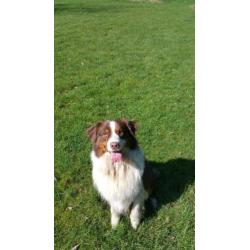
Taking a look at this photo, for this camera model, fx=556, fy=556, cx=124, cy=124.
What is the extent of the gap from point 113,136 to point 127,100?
67 cm

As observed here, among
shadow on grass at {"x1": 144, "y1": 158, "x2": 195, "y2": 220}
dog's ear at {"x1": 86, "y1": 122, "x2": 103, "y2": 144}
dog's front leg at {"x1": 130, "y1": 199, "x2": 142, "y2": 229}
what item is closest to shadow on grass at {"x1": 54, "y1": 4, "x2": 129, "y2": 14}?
dog's ear at {"x1": 86, "y1": 122, "x2": 103, "y2": 144}

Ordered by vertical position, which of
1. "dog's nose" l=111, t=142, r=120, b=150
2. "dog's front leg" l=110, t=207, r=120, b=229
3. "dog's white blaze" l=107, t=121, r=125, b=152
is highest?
"dog's white blaze" l=107, t=121, r=125, b=152

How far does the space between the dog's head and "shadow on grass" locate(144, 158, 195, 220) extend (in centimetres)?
51

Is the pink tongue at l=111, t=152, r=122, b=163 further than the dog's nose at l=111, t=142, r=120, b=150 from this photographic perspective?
Yes

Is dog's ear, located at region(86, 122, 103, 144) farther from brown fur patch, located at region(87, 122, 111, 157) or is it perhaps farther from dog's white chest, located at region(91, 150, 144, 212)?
dog's white chest, located at region(91, 150, 144, 212)

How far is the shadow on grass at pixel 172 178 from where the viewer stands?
3.62 metres

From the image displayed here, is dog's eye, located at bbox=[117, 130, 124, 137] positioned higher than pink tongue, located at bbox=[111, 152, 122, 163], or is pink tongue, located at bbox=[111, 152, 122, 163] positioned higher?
dog's eye, located at bbox=[117, 130, 124, 137]

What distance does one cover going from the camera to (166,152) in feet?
12.2

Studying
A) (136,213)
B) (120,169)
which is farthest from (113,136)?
(136,213)

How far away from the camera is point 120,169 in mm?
3355

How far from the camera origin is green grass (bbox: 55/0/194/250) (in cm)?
340
